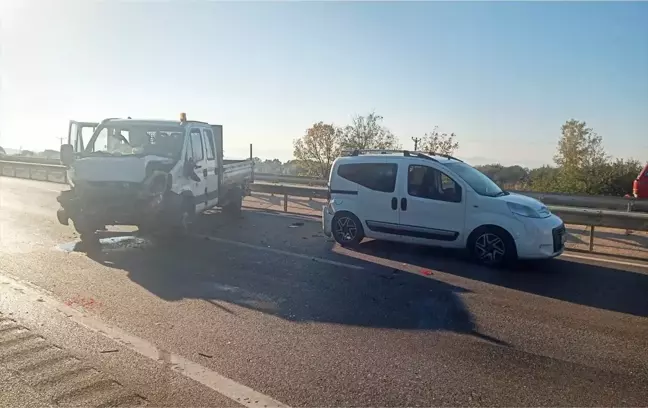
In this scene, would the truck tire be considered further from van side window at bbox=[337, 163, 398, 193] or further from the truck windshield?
van side window at bbox=[337, 163, 398, 193]

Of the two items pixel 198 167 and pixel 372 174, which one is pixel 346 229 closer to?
pixel 372 174

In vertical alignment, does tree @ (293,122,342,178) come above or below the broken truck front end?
above

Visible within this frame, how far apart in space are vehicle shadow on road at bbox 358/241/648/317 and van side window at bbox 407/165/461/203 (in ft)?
3.39

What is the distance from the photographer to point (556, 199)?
16281 millimetres

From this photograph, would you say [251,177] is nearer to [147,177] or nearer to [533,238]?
[147,177]

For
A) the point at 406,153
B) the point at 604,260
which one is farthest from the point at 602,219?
the point at 406,153

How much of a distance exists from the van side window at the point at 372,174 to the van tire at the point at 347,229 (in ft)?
2.16

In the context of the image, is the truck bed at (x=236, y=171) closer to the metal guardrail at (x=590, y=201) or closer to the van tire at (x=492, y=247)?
the van tire at (x=492, y=247)

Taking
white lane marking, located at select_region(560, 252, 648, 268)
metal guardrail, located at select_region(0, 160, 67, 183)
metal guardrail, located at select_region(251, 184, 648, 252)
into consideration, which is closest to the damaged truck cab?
white lane marking, located at select_region(560, 252, 648, 268)

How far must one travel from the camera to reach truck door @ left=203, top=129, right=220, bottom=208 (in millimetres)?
11828

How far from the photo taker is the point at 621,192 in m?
24.5

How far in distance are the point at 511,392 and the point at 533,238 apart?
4.44 metres

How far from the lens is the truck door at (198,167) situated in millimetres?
10867

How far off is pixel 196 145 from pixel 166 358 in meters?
7.07
